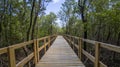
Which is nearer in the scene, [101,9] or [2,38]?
[101,9]

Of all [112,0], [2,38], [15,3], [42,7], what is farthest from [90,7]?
[2,38]

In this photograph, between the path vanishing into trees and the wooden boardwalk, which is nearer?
the path vanishing into trees

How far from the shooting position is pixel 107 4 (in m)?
18.9

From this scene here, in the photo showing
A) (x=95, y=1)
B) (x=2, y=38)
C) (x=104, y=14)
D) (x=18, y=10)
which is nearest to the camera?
(x=104, y=14)

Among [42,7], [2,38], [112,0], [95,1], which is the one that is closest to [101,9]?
[95,1]

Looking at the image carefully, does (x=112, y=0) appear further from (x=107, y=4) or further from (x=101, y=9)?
(x=101, y=9)

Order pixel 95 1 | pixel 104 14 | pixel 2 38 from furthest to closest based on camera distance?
pixel 2 38 → pixel 95 1 → pixel 104 14

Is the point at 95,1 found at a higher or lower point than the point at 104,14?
higher

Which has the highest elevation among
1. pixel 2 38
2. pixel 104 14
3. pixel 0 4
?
pixel 0 4

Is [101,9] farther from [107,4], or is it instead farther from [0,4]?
[0,4]

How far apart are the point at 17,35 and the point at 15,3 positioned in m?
3.80

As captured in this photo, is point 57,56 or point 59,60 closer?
point 59,60

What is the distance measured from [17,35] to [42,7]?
4662 millimetres

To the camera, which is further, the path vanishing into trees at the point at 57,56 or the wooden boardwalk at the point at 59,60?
the wooden boardwalk at the point at 59,60
